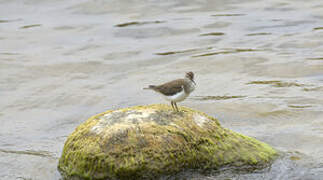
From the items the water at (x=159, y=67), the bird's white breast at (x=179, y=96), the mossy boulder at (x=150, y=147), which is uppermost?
the bird's white breast at (x=179, y=96)

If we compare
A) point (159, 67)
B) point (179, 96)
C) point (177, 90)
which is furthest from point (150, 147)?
point (159, 67)

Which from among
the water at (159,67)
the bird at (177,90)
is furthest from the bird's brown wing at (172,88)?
the water at (159,67)

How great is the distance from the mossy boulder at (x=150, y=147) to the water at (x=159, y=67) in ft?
0.99

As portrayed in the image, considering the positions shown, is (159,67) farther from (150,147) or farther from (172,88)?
(150,147)

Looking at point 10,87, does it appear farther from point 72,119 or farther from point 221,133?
point 221,133

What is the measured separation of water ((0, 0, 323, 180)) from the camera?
9.51 metres

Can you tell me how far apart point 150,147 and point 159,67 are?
8.16 metres

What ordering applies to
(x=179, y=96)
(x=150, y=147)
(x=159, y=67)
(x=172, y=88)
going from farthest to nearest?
1. (x=159, y=67)
2. (x=172, y=88)
3. (x=179, y=96)
4. (x=150, y=147)

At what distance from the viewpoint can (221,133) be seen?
25.0 ft

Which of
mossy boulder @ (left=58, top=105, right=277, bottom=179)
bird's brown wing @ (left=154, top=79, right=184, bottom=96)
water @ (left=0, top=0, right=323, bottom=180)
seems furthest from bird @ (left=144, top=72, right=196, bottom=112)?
water @ (left=0, top=0, right=323, bottom=180)

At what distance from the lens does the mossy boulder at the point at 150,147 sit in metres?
6.85

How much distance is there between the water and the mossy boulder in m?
0.30

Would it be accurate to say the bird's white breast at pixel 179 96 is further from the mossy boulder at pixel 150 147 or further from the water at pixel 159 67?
the water at pixel 159 67

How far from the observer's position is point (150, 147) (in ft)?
22.7
